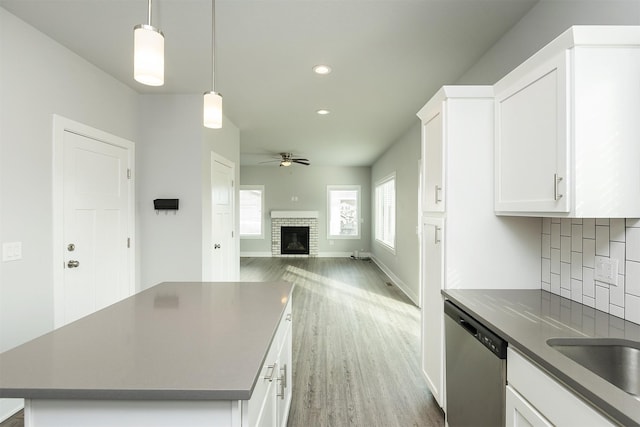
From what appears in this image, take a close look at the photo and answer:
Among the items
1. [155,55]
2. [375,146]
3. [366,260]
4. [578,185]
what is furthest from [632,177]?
[366,260]

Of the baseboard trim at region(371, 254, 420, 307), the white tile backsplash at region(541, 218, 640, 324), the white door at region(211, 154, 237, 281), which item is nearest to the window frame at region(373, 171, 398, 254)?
the baseboard trim at region(371, 254, 420, 307)

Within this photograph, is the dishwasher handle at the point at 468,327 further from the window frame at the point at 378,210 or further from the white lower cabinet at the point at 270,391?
the window frame at the point at 378,210

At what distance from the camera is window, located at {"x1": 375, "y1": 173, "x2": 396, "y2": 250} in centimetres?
678

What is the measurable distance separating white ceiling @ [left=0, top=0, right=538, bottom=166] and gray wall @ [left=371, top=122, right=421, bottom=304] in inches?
41.7

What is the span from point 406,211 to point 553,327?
4.11 meters

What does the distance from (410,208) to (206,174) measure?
3.05 m

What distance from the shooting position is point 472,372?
62.5 inches

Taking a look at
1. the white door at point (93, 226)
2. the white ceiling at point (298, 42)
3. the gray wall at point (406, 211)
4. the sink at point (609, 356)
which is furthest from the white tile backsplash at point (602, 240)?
the white door at point (93, 226)

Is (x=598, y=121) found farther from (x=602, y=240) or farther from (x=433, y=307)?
(x=433, y=307)

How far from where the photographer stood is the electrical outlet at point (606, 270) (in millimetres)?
1478

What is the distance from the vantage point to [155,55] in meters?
1.20

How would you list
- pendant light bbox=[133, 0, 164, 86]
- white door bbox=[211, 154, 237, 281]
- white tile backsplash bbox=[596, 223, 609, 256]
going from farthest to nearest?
white door bbox=[211, 154, 237, 281], white tile backsplash bbox=[596, 223, 609, 256], pendant light bbox=[133, 0, 164, 86]

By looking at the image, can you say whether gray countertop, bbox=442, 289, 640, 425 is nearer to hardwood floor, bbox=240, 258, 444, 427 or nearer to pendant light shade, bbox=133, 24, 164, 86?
hardwood floor, bbox=240, 258, 444, 427

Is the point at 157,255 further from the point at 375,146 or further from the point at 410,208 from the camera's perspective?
the point at 375,146
